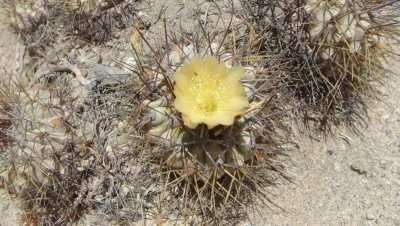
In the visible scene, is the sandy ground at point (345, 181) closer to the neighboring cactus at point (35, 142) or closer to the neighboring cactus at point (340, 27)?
the neighboring cactus at point (35, 142)

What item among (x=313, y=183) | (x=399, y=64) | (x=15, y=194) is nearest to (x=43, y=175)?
(x=15, y=194)

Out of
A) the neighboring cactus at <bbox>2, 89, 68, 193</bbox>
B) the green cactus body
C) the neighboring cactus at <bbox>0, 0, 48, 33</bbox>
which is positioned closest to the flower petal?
the green cactus body

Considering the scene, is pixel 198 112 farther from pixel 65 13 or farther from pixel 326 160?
pixel 65 13

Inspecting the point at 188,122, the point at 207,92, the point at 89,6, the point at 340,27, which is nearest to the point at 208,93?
the point at 207,92

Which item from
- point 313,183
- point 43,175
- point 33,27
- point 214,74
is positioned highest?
point 33,27

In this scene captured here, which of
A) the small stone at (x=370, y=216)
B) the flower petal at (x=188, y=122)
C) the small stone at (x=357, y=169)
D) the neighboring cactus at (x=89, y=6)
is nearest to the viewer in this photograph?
the flower petal at (x=188, y=122)

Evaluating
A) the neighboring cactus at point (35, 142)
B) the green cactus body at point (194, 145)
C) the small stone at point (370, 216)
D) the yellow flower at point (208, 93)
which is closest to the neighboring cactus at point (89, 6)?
the neighboring cactus at point (35, 142)
